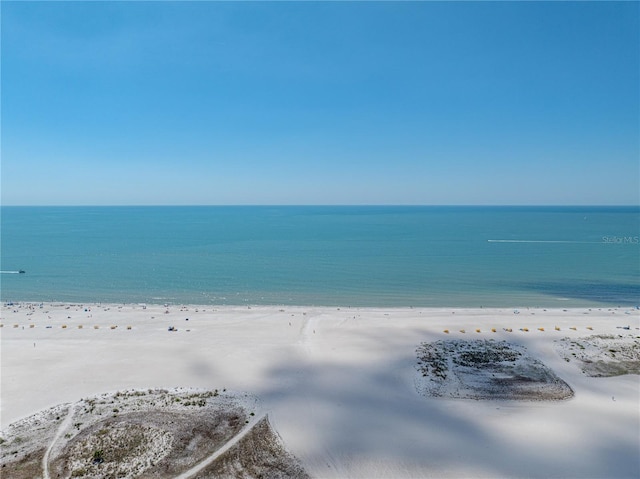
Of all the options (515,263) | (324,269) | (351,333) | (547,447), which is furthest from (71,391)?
(515,263)

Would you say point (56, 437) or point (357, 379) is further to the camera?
point (357, 379)

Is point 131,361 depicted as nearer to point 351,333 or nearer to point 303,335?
point 303,335

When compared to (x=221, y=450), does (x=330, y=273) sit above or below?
above

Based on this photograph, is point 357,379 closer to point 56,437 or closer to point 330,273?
point 56,437

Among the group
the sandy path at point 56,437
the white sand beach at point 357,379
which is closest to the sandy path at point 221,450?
the white sand beach at point 357,379

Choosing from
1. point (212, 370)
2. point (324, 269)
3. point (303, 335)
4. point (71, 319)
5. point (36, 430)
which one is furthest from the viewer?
point (324, 269)

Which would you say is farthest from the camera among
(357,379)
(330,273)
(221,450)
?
(330,273)

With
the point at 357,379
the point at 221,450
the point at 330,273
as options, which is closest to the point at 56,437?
the point at 221,450

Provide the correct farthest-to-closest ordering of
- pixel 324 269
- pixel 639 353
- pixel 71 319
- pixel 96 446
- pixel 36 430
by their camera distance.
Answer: pixel 324 269, pixel 71 319, pixel 639 353, pixel 36 430, pixel 96 446

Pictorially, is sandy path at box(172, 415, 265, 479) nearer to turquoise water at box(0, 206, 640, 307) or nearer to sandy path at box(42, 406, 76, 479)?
sandy path at box(42, 406, 76, 479)

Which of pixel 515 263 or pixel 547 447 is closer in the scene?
pixel 547 447
